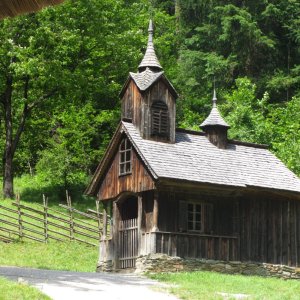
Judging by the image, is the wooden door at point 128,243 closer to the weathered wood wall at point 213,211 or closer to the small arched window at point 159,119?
the weathered wood wall at point 213,211

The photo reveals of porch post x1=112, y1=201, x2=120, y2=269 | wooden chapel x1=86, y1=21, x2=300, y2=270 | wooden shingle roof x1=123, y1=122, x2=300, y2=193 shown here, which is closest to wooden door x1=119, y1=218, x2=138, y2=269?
wooden chapel x1=86, y1=21, x2=300, y2=270

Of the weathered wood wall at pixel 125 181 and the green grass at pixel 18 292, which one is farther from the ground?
the weathered wood wall at pixel 125 181

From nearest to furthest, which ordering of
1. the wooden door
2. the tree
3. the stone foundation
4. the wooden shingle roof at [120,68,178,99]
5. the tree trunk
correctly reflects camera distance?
the stone foundation < the wooden door < the wooden shingle roof at [120,68,178,99] < the tree trunk < the tree

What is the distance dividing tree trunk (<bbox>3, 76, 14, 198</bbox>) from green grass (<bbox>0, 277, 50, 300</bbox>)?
2384cm

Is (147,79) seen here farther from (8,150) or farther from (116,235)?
(8,150)

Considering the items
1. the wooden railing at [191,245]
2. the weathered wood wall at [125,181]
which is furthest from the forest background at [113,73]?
the weathered wood wall at [125,181]

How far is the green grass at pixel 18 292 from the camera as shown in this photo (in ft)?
47.6

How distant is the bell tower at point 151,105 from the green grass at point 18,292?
12615 mm

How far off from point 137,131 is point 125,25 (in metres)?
20.4

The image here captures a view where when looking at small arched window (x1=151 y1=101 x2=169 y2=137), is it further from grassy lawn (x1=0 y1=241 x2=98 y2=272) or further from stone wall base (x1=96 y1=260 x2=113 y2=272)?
grassy lawn (x1=0 y1=241 x2=98 y2=272)

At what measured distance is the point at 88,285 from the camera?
19422mm

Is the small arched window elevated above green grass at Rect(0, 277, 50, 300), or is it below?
above

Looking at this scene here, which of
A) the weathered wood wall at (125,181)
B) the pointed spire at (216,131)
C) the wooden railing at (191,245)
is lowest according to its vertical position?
the wooden railing at (191,245)

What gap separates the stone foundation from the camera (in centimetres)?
2544
